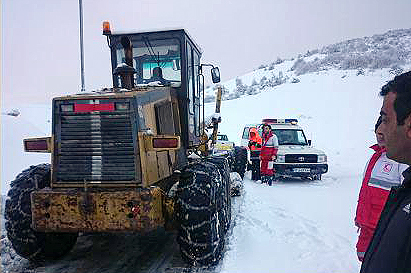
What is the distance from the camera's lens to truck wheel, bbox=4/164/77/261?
445 centimetres

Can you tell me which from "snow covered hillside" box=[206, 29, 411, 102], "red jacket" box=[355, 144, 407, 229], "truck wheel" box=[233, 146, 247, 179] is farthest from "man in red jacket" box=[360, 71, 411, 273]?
"snow covered hillside" box=[206, 29, 411, 102]

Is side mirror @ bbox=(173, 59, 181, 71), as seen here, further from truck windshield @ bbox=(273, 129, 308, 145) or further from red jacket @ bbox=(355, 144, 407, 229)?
truck windshield @ bbox=(273, 129, 308, 145)

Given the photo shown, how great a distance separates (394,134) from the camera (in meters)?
1.67

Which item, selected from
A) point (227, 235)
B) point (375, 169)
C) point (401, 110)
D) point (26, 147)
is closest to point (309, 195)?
point (227, 235)

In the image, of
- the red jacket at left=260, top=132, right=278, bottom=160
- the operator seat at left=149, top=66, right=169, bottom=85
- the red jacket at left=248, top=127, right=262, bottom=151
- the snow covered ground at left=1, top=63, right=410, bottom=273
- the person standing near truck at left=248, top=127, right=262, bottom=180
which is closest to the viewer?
the snow covered ground at left=1, top=63, right=410, bottom=273

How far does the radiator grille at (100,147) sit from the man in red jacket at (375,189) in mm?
2383

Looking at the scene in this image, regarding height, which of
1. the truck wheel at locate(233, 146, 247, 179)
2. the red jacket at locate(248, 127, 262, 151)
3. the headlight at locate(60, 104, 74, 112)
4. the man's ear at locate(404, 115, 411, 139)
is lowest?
the truck wheel at locate(233, 146, 247, 179)

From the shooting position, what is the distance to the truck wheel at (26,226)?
4.45m

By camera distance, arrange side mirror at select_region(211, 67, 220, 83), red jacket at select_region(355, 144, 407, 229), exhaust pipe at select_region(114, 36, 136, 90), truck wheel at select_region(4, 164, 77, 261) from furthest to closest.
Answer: side mirror at select_region(211, 67, 220, 83)
exhaust pipe at select_region(114, 36, 136, 90)
truck wheel at select_region(4, 164, 77, 261)
red jacket at select_region(355, 144, 407, 229)

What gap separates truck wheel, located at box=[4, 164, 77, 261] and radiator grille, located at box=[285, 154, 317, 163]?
741 centimetres

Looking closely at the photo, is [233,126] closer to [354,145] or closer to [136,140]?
[354,145]

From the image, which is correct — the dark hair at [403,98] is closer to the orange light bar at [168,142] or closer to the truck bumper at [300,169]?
the orange light bar at [168,142]

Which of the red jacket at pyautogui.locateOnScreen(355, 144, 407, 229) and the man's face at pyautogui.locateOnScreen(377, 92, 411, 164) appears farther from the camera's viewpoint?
the red jacket at pyautogui.locateOnScreen(355, 144, 407, 229)

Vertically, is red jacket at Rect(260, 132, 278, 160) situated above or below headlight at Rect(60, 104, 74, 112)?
below
